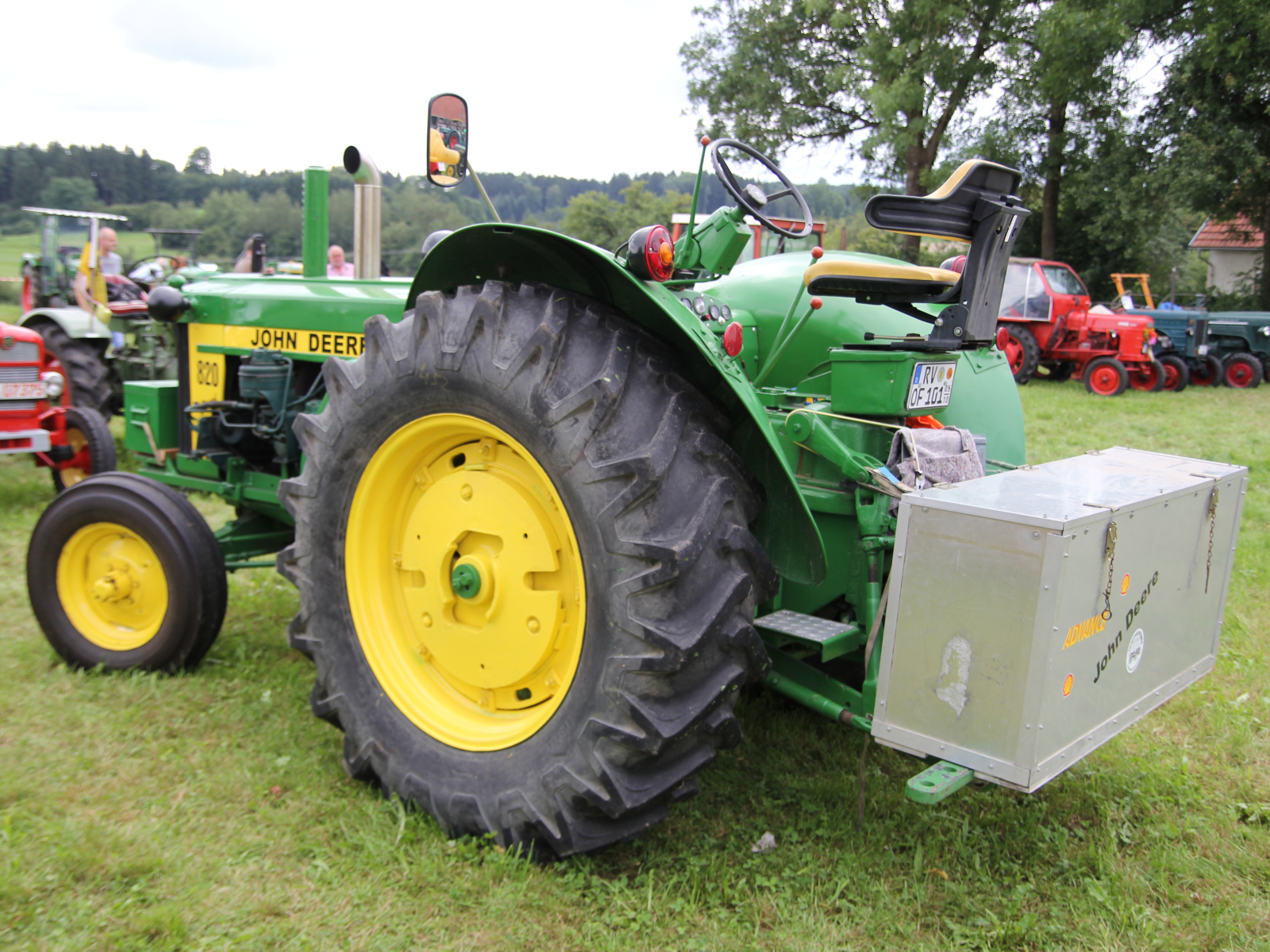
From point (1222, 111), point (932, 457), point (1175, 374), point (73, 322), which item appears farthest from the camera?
point (1222, 111)

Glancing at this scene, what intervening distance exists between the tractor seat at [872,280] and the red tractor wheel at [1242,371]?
13276 mm

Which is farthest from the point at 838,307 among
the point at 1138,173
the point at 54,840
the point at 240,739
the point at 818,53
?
the point at 818,53

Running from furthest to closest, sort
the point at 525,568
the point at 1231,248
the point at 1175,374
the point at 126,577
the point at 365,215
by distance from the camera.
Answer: the point at 1231,248, the point at 1175,374, the point at 365,215, the point at 126,577, the point at 525,568

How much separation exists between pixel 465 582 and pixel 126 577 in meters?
1.58

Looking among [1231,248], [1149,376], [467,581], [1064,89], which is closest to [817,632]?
[467,581]

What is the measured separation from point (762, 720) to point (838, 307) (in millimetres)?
1293

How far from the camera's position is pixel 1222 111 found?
53.1ft

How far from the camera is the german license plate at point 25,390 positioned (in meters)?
5.52

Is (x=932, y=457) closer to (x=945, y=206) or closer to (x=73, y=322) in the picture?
(x=945, y=206)

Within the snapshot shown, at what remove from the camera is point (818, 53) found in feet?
66.6

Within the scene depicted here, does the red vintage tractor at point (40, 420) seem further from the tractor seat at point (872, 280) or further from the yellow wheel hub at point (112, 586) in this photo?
the tractor seat at point (872, 280)

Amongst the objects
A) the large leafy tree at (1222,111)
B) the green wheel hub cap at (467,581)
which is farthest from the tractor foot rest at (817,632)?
the large leafy tree at (1222,111)

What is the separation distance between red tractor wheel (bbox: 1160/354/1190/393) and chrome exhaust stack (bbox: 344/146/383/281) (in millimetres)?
12369

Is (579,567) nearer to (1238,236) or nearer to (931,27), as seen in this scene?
(931,27)
